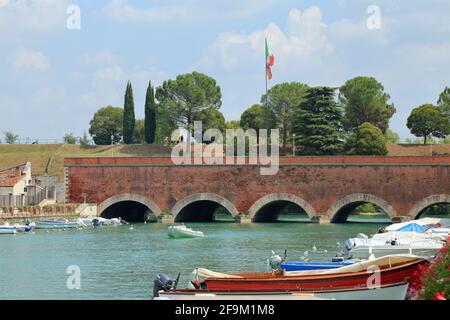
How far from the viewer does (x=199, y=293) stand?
688 inches

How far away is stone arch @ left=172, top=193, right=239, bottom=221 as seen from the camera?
56.0 meters

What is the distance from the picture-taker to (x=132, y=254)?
35.0m

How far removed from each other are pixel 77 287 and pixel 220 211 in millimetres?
54775

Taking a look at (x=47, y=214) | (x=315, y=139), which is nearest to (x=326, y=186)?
(x=315, y=139)

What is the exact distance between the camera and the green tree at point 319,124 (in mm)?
67188

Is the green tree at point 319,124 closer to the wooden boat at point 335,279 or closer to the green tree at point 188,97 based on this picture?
the green tree at point 188,97

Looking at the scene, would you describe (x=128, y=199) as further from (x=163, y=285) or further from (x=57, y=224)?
(x=163, y=285)

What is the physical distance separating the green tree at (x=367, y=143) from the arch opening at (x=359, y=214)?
14.0ft

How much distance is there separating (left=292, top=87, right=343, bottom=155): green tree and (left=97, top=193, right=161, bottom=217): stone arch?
52.2ft

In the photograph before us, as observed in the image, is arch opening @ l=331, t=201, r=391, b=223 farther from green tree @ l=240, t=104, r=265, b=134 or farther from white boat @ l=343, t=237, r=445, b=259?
white boat @ l=343, t=237, r=445, b=259

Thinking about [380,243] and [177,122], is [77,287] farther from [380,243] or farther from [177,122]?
[177,122]

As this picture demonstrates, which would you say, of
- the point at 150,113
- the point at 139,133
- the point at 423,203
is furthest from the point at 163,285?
the point at 139,133

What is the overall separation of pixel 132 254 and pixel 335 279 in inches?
719
